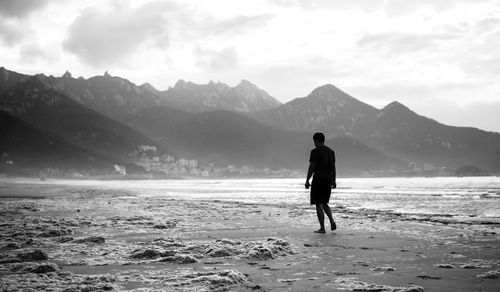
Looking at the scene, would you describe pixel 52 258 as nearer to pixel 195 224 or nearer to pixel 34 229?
pixel 34 229

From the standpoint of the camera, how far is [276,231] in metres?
9.74

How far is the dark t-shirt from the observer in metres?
10.4

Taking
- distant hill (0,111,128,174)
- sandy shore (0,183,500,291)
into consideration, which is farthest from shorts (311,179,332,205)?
distant hill (0,111,128,174)

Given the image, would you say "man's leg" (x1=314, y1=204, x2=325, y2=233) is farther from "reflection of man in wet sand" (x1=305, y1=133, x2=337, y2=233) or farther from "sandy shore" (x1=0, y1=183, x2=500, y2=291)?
"sandy shore" (x1=0, y1=183, x2=500, y2=291)

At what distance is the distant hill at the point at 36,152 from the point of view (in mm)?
165250

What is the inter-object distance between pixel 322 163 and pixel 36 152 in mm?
193337

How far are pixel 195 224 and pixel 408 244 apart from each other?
235 inches

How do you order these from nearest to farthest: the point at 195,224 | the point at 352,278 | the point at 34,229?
1. the point at 352,278
2. the point at 34,229
3. the point at 195,224

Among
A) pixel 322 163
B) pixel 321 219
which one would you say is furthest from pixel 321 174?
pixel 321 219

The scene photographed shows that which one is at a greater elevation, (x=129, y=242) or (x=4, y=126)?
(x=4, y=126)

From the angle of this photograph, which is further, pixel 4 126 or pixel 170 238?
pixel 4 126

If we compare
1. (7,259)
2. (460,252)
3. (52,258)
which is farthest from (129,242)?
(460,252)

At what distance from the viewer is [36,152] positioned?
175875mm

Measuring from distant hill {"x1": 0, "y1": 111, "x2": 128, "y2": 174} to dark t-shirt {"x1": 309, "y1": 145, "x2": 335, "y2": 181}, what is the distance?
557 feet
